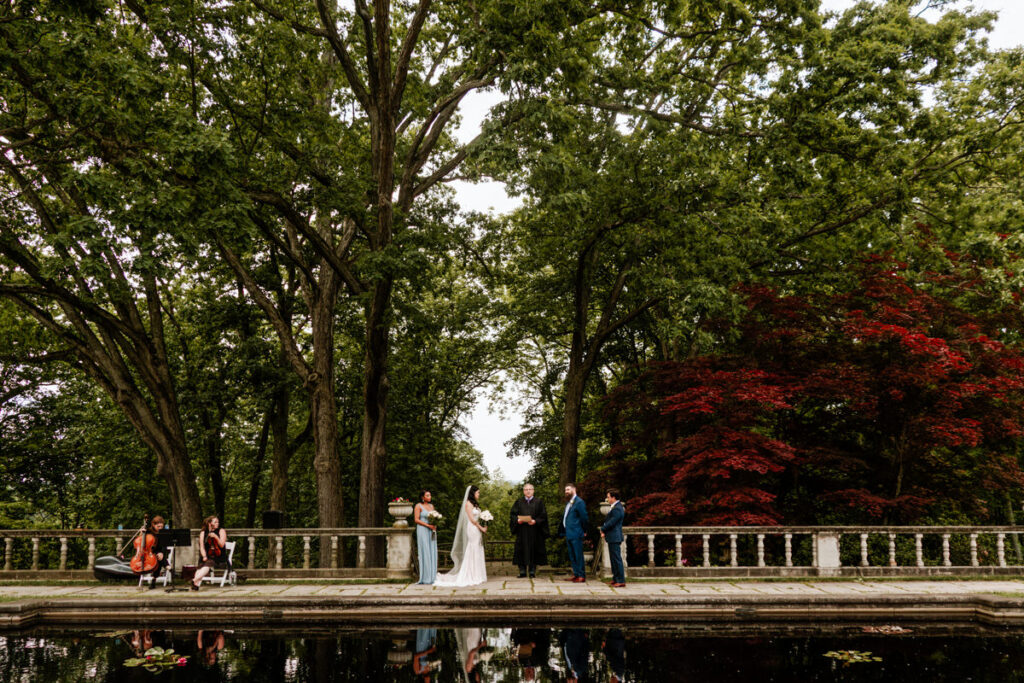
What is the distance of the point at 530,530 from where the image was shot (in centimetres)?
1334

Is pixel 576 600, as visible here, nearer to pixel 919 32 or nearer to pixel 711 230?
pixel 711 230

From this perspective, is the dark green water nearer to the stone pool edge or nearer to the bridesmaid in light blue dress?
the stone pool edge

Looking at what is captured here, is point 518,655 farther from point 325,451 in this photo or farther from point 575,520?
point 325,451

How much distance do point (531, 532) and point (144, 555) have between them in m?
7.07

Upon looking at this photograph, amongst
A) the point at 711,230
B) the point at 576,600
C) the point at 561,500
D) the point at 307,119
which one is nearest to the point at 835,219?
the point at 711,230

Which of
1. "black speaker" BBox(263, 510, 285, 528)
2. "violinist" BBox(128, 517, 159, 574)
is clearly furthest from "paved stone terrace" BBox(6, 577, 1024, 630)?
"black speaker" BBox(263, 510, 285, 528)

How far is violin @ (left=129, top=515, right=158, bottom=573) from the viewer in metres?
12.2

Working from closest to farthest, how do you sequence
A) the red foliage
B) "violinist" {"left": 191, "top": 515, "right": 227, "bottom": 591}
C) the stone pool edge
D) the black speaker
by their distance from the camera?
1. the stone pool edge
2. "violinist" {"left": 191, "top": 515, "right": 227, "bottom": 591}
3. the red foliage
4. the black speaker

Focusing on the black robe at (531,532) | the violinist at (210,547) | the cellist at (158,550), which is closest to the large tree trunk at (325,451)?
the violinist at (210,547)

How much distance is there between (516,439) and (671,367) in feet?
36.3

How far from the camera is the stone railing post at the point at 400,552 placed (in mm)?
12906

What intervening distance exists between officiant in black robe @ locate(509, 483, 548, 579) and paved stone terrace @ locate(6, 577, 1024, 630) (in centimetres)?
202

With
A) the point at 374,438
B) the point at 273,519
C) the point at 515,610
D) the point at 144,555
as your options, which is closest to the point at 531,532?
the point at 515,610

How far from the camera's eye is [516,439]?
83.5 ft
